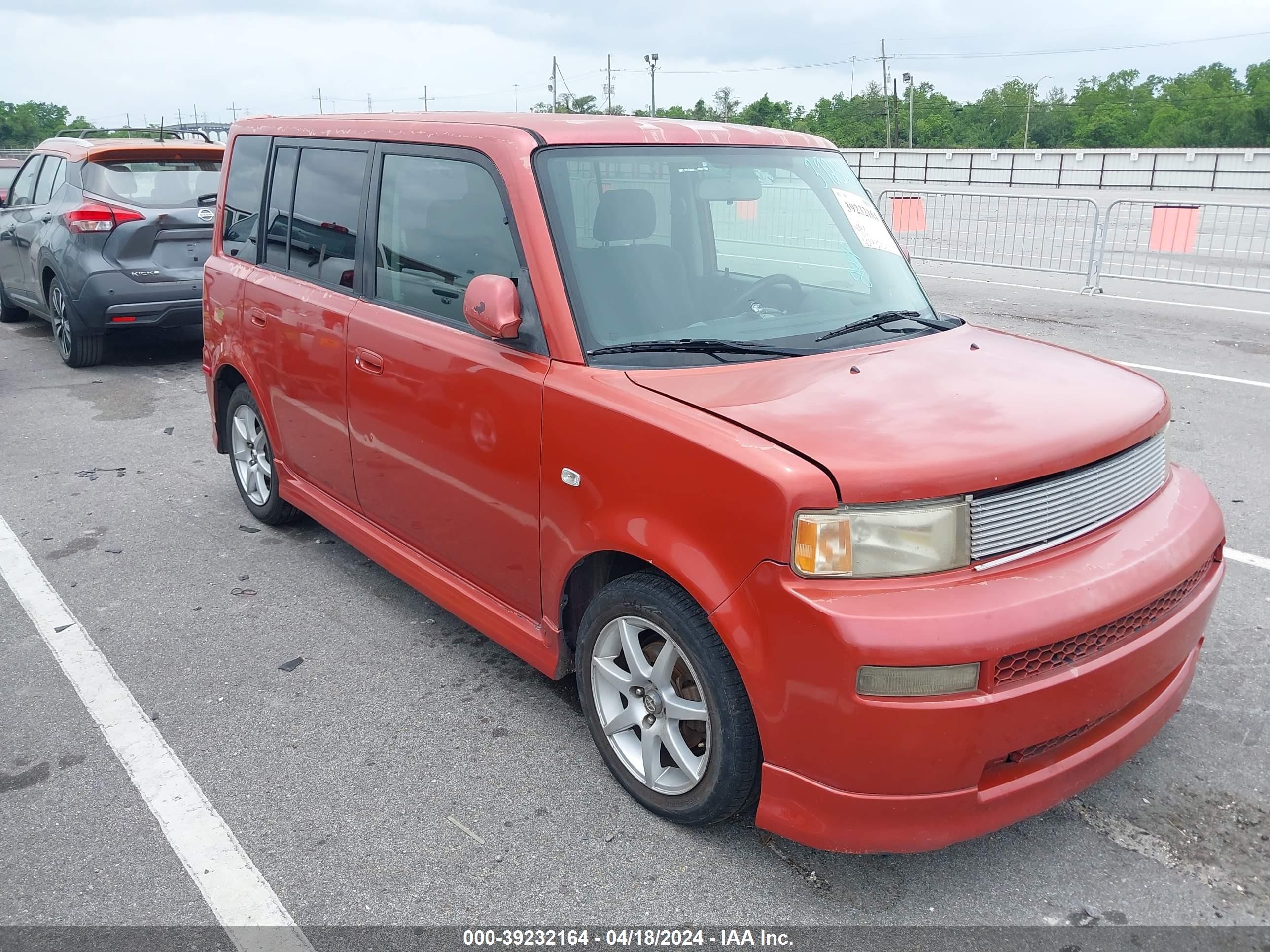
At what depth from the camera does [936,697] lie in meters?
2.28

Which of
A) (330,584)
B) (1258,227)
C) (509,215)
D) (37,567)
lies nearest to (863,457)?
(509,215)

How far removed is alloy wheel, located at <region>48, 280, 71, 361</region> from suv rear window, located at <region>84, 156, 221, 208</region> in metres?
1.02

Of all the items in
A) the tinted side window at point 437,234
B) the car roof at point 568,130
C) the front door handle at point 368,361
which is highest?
the car roof at point 568,130

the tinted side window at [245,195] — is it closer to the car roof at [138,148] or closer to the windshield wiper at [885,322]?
the windshield wiper at [885,322]

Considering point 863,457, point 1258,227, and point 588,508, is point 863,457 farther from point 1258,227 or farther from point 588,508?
point 1258,227

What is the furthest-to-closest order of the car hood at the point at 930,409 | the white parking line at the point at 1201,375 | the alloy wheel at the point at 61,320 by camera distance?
the alloy wheel at the point at 61,320 → the white parking line at the point at 1201,375 → the car hood at the point at 930,409

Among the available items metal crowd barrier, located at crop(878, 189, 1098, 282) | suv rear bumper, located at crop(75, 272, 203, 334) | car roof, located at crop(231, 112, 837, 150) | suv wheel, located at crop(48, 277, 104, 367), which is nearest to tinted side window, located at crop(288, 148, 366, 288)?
car roof, located at crop(231, 112, 837, 150)

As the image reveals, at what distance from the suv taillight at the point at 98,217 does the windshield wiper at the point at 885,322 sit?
729 cm

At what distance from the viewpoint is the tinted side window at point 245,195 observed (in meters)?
4.72

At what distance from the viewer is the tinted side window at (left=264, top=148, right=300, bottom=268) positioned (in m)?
4.43

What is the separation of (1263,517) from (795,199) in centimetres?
315

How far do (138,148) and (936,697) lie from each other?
8.63 meters

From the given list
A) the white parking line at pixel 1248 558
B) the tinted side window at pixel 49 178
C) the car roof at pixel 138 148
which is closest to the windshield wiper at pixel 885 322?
the white parking line at pixel 1248 558

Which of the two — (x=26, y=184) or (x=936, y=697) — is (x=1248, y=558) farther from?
(x=26, y=184)
